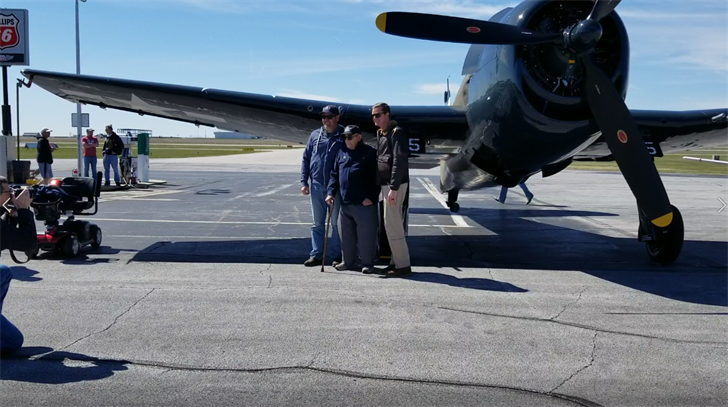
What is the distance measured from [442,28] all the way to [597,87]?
5.91 feet

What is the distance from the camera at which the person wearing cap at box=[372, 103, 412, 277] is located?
287 inches

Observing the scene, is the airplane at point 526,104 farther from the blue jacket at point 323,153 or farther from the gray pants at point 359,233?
the gray pants at point 359,233

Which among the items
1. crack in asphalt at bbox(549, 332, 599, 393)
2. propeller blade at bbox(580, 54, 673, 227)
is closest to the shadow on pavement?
crack in asphalt at bbox(549, 332, 599, 393)

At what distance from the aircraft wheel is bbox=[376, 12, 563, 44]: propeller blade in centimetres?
317

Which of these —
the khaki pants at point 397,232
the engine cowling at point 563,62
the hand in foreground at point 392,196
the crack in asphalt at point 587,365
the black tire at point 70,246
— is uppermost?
the engine cowling at point 563,62

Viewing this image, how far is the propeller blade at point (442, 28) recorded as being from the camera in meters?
7.14

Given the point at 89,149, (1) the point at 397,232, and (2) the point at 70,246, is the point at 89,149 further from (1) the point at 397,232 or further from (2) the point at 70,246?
(1) the point at 397,232

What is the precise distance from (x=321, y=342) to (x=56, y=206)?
4675 millimetres

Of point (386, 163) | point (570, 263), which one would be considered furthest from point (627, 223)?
point (386, 163)

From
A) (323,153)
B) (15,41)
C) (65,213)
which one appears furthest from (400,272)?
(15,41)

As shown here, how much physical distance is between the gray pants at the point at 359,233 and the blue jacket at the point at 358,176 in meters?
0.13

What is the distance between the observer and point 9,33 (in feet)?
69.0

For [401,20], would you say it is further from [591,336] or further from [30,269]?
[30,269]

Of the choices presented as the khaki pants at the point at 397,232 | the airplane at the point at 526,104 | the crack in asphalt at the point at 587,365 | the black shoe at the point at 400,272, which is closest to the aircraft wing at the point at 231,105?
the airplane at the point at 526,104
